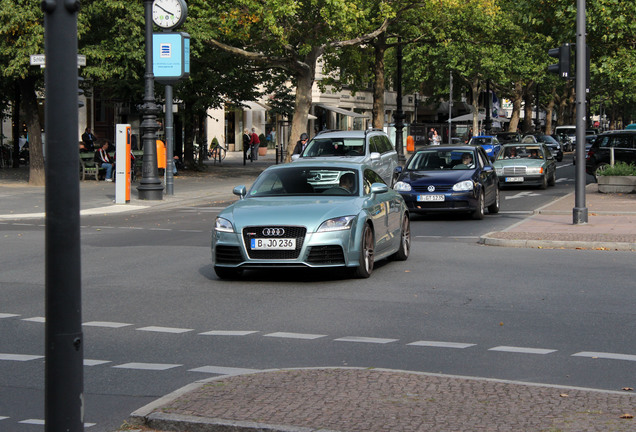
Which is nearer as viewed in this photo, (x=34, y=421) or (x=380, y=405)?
(x=380, y=405)

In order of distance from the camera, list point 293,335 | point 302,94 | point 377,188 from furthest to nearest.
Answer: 1. point 302,94
2. point 377,188
3. point 293,335

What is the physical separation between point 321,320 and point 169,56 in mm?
19852

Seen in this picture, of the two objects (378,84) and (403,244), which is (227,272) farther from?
(378,84)

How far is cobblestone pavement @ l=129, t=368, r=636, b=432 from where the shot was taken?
18.2 feet

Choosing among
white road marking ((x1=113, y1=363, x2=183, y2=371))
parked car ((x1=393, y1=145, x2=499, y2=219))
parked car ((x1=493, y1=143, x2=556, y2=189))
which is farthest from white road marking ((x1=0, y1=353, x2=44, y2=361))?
parked car ((x1=493, y1=143, x2=556, y2=189))

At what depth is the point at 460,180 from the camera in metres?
21.2

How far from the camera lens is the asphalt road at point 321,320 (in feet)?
24.1

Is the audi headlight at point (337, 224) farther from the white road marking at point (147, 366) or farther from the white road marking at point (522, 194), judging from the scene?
the white road marking at point (522, 194)

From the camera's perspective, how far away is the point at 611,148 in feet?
111

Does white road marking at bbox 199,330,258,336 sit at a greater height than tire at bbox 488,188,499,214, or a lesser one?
lesser

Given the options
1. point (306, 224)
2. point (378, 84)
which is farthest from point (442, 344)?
point (378, 84)

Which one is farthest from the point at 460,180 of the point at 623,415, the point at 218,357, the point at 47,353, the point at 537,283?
the point at 47,353

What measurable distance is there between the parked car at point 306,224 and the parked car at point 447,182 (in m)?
6.97

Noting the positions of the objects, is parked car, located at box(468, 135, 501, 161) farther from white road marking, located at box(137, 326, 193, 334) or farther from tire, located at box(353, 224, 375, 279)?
white road marking, located at box(137, 326, 193, 334)
